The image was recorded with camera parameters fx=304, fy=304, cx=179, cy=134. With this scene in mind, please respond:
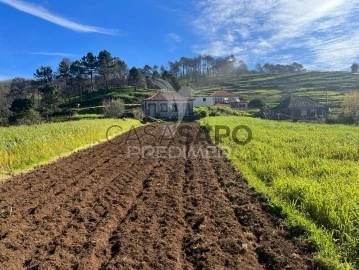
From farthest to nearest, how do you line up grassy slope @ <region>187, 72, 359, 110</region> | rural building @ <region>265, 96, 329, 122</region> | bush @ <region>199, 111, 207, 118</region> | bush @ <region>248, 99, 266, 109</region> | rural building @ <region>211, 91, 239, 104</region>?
1. grassy slope @ <region>187, 72, 359, 110</region>
2. rural building @ <region>211, 91, 239, 104</region>
3. bush @ <region>248, 99, 266, 109</region>
4. rural building @ <region>265, 96, 329, 122</region>
5. bush @ <region>199, 111, 207, 118</region>

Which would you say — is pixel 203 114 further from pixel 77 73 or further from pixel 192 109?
pixel 77 73

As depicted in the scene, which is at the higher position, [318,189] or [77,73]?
[77,73]

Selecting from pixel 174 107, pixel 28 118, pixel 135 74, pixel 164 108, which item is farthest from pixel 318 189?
pixel 135 74

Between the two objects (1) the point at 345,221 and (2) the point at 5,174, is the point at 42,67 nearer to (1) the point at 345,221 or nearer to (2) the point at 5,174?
(2) the point at 5,174

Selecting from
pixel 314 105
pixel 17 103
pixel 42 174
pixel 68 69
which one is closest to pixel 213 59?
pixel 68 69

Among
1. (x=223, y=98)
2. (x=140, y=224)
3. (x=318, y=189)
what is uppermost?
(x=223, y=98)

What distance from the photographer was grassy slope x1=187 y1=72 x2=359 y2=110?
74.9m

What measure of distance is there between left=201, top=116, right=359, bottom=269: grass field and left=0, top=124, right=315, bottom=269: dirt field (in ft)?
1.21

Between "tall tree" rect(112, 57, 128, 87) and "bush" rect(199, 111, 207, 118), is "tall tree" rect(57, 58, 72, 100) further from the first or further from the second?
"bush" rect(199, 111, 207, 118)

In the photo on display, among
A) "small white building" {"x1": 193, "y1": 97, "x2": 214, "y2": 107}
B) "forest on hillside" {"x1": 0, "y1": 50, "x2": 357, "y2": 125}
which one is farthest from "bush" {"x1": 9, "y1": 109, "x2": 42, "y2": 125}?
"small white building" {"x1": 193, "y1": 97, "x2": 214, "y2": 107}

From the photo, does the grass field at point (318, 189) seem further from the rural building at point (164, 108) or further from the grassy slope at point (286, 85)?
the grassy slope at point (286, 85)

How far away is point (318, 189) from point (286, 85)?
93.7 m

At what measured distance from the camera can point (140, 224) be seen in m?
5.58

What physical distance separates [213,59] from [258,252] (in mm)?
126478
